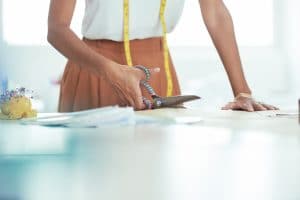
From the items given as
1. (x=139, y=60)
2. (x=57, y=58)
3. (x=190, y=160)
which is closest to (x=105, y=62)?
(x=139, y=60)

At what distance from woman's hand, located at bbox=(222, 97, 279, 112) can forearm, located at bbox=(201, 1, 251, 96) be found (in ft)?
0.62

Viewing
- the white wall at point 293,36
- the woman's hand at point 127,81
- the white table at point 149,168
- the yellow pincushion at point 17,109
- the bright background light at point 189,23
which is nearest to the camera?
the white table at point 149,168

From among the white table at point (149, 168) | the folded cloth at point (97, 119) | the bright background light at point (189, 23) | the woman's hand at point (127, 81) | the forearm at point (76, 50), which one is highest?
the bright background light at point (189, 23)

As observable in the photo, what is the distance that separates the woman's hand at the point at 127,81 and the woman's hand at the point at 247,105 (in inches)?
8.0

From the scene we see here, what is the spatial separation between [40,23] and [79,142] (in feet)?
11.0

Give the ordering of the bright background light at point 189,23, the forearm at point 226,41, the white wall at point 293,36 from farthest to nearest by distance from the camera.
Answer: the white wall at point 293,36
the bright background light at point 189,23
the forearm at point 226,41

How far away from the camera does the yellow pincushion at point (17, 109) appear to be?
3.32 feet

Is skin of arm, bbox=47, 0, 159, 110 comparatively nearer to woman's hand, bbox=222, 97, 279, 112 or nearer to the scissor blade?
the scissor blade

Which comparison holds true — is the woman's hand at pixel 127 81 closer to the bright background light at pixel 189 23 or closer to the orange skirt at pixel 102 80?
the orange skirt at pixel 102 80

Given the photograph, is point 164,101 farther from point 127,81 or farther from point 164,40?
point 164,40

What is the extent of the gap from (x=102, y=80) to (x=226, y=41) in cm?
33

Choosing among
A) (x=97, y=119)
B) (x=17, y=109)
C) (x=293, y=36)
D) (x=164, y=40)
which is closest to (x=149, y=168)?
(x=97, y=119)

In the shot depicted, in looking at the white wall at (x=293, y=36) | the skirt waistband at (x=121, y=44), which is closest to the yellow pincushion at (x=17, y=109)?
the skirt waistband at (x=121, y=44)

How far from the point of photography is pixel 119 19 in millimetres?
1526
